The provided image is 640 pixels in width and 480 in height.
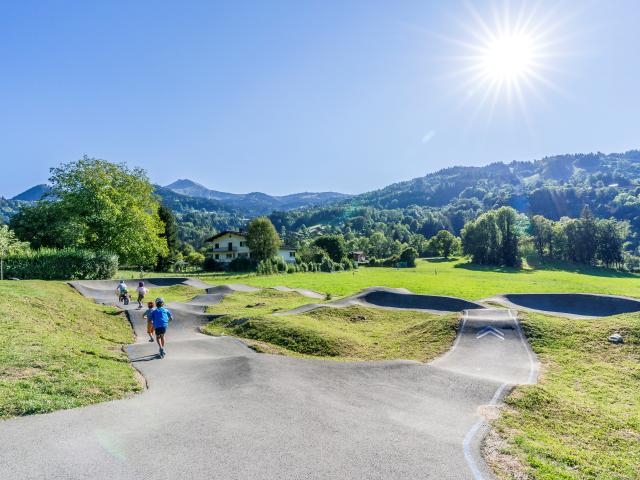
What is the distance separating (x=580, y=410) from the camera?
992cm

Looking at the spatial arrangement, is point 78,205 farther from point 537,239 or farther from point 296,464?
point 537,239

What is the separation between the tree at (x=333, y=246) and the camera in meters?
86.2

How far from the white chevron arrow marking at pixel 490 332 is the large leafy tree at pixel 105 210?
3979cm

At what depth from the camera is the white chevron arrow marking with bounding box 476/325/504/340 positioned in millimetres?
18047

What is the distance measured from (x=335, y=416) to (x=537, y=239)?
113078 millimetres

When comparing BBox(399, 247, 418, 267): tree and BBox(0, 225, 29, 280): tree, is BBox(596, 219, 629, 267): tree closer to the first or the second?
BBox(399, 247, 418, 267): tree

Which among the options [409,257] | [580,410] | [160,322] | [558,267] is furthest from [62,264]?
[558,267]

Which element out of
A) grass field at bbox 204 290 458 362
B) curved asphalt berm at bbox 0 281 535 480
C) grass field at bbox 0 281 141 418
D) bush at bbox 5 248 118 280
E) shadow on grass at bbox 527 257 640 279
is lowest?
shadow on grass at bbox 527 257 640 279

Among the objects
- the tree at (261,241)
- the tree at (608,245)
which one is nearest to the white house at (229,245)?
the tree at (261,241)

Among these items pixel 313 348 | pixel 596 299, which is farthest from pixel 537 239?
pixel 313 348

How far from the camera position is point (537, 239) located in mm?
103688

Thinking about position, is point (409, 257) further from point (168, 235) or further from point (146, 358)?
point (146, 358)

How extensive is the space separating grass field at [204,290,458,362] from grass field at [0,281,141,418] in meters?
5.91

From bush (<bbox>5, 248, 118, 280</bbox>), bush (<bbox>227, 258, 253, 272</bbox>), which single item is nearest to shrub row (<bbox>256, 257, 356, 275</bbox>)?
bush (<bbox>227, 258, 253, 272</bbox>)
